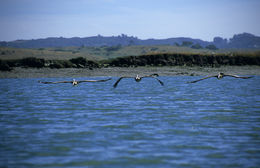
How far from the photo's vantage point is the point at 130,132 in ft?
54.6

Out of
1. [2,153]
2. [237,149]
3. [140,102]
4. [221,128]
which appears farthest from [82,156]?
[140,102]

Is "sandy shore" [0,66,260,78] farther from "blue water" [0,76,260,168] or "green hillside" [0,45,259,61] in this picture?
"blue water" [0,76,260,168]

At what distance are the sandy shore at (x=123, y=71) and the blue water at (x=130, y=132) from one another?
54.8 feet

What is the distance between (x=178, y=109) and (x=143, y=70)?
79.6 ft

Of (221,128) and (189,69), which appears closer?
(221,128)

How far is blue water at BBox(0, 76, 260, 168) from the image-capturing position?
12930mm

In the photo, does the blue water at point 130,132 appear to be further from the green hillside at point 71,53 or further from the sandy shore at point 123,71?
the green hillside at point 71,53

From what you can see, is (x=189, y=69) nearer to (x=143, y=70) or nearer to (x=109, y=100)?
(x=143, y=70)

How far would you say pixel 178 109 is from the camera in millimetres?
23438

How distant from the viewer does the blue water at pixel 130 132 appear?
42.4 ft

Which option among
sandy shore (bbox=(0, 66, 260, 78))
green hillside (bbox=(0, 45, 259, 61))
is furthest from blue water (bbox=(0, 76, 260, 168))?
green hillside (bbox=(0, 45, 259, 61))

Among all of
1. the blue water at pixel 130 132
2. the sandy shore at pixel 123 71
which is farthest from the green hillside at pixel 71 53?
the blue water at pixel 130 132

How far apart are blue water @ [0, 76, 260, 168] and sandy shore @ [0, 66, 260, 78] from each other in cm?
1670

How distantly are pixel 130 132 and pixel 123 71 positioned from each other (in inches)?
1211
